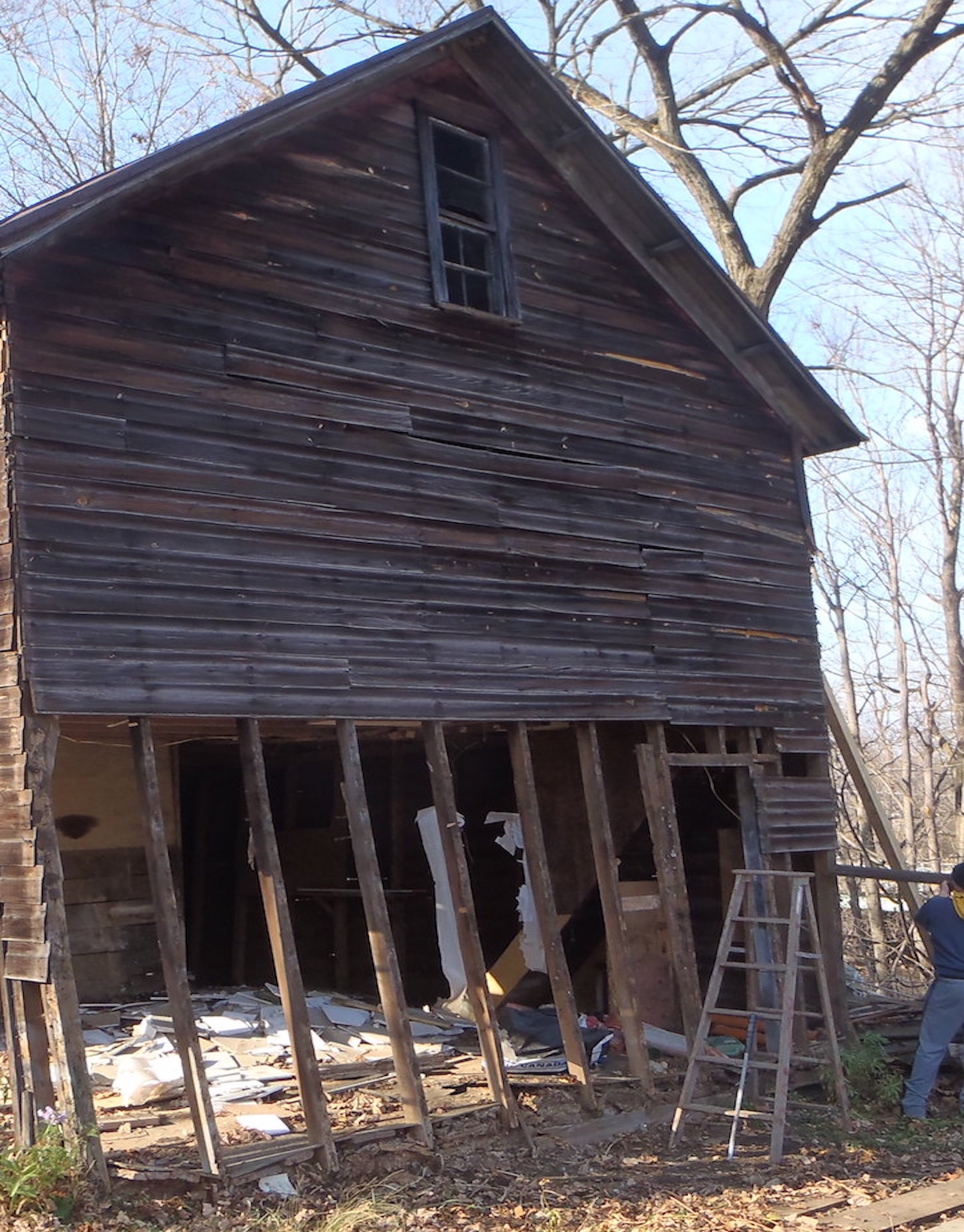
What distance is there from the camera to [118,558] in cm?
796

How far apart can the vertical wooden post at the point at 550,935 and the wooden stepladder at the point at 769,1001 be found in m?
0.74

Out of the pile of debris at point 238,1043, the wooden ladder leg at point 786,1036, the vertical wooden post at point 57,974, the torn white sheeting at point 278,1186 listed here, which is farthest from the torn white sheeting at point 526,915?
the vertical wooden post at point 57,974

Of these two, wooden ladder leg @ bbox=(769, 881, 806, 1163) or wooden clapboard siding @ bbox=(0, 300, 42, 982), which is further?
wooden ladder leg @ bbox=(769, 881, 806, 1163)

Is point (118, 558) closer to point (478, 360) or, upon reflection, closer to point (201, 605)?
point (201, 605)

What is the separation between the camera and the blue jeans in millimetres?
10664

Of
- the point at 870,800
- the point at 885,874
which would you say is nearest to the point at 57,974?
the point at 885,874

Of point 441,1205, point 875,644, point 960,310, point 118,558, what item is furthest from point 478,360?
point 875,644

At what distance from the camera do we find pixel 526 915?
37.7ft

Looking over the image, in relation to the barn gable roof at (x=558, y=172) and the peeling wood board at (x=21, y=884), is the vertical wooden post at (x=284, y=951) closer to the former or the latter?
the peeling wood board at (x=21, y=884)

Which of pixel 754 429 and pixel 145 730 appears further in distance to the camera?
pixel 754 429

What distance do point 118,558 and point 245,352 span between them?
6.03 feet

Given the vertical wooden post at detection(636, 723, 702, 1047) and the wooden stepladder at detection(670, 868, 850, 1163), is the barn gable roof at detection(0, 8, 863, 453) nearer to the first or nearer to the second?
the vertical wooden post at detection(636, 723, 702, 1047)

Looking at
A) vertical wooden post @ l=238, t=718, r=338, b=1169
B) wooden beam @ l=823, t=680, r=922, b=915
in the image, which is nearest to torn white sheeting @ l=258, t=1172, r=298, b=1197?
vertical wooden post @ l=238, t=718, r=338, b=1169

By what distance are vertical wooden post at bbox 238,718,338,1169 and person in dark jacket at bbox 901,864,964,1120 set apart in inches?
207
